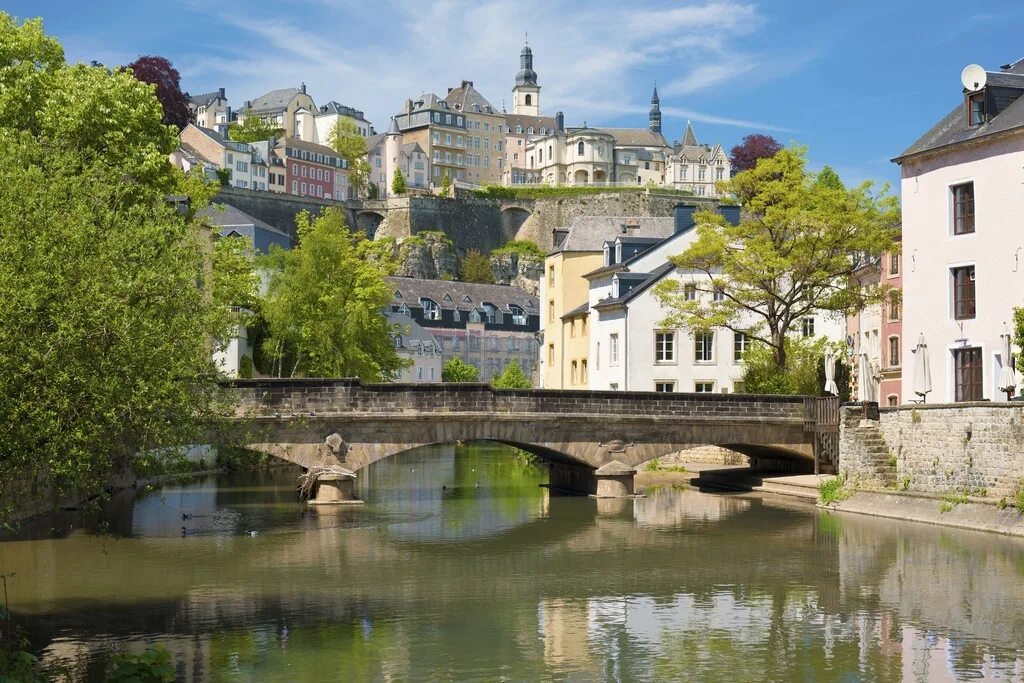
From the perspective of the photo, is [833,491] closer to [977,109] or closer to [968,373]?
[968,373]

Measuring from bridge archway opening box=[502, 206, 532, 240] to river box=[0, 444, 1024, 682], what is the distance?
109 metres

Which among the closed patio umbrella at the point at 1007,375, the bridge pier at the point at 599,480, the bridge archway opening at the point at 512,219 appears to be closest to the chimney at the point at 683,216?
the bridge pier at the point at 599,480

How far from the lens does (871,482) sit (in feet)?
124

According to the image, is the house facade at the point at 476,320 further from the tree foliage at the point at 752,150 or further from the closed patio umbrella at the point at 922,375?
the closed patio umbrella at the point at 922,375

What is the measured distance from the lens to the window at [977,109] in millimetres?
38031

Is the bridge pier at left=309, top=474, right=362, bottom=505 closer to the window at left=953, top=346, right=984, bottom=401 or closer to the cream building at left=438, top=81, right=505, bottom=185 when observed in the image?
the window at left=953, top=346, right=984, bottom=401

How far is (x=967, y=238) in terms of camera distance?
37938 millimetres

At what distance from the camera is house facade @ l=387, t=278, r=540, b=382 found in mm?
109938

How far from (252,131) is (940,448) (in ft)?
414

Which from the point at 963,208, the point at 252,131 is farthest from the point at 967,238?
the point at 252,131

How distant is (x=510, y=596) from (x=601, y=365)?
35.5 meters

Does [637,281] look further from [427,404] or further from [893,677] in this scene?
[893,677]

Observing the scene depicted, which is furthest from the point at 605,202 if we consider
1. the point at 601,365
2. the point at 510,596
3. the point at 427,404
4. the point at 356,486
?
the point at 510,596

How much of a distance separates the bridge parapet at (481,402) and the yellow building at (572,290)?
2145 cm
